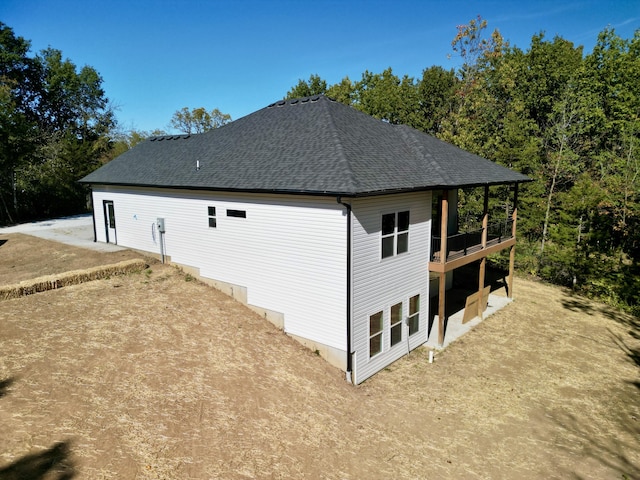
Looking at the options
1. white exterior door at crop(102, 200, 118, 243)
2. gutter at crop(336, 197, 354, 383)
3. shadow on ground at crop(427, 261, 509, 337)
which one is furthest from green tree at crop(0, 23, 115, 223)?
shadow on ground at crop(427, 261, 509, 337)

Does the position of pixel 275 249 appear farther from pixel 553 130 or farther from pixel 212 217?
pixel 553 130

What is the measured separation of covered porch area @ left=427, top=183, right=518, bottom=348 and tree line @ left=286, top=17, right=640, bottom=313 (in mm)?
5853

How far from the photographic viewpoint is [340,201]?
36.4ft

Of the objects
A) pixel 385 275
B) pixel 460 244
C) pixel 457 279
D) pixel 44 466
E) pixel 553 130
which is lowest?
pixel 457 279

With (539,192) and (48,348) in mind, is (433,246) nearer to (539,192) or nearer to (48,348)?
(48,348)

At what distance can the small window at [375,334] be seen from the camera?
491 inches

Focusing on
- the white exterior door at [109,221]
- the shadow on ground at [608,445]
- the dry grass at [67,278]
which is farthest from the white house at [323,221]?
the shadow on ground at [608,445]

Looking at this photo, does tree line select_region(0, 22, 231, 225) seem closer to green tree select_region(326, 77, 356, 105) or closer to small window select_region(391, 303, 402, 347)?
green tree select_region(326, 77, 356, 105)

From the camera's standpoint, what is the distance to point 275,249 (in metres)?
13.1

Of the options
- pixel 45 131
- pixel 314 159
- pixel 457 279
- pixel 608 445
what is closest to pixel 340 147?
pixel 314 159

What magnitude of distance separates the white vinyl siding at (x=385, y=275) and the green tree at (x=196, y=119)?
5843 centimetres

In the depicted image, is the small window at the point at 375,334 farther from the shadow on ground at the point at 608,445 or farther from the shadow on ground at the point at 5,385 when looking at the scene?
the shadow on ground at the point at 5,385

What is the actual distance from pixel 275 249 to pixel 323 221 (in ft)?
7.69

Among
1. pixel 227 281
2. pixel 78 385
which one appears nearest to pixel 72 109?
pixel 227 281
